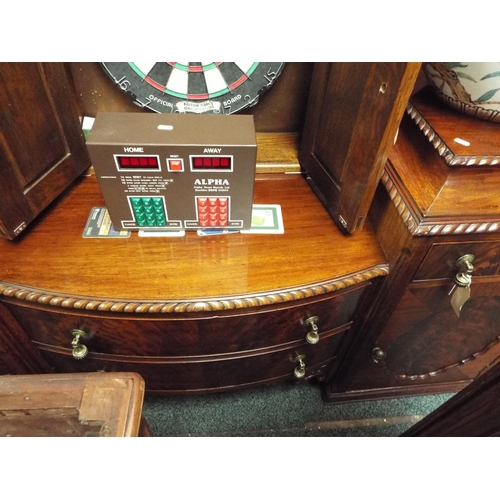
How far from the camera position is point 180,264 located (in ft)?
2.32

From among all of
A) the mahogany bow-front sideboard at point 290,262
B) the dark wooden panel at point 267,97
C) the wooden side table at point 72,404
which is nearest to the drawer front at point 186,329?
the mahogany bow-front sideboard at point 290,262

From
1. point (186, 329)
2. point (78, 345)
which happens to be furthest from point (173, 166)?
point (78, 345)

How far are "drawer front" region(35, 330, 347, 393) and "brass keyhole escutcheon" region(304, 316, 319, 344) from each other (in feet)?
0.24

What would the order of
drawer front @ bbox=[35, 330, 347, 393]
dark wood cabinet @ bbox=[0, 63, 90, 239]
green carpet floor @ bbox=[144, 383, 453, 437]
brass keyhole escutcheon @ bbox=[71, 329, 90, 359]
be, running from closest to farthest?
dark wood cabinet @ bbox=[0, 63, 90, 239] < brass keyhole escutcheon @ bbox=[71, 329, 90, 359] < drawer front @ bbox=[35, 330, 347, 393] < green carpet floor @ bbox=[144, 383, 453, 437]

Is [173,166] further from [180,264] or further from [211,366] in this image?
[211,366]

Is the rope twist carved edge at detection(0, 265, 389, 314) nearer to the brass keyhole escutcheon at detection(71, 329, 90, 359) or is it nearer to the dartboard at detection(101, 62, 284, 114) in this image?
the brass keyhole escutcheon at detection(71, 329, 90, 359)

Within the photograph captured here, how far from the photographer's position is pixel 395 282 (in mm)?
755

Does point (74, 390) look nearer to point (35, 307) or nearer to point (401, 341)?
point (35, 307)

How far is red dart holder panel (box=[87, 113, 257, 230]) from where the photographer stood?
0.63 m

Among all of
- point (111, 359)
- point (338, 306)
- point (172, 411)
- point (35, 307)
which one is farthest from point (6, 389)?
point (172, 411)

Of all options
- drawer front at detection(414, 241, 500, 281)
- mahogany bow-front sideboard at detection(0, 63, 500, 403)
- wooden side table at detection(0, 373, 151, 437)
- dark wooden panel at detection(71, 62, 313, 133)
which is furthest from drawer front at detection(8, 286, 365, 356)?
dark wooden panel at detection(71, 62, 313, 133)

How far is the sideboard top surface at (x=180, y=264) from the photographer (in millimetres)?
656

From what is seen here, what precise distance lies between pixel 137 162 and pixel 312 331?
0.49 meters

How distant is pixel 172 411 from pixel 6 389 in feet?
2.77
